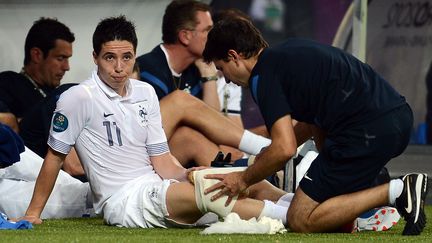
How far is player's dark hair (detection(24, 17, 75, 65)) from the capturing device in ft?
31.5

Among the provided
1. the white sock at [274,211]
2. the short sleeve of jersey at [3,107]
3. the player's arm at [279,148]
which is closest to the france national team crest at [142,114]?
the white sock at [274,211]

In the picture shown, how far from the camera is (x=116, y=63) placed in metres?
7.14

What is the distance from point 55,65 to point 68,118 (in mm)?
2528

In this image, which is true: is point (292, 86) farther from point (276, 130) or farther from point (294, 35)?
point (294, 35)

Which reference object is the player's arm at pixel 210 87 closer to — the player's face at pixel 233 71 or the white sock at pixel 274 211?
the white sock at pixel 274 211

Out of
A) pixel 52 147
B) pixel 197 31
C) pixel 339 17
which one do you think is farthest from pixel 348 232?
pixel 339 17

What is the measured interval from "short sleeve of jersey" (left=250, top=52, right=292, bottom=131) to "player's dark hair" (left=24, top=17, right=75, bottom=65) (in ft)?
11.3

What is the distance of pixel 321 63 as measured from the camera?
652 centimetres

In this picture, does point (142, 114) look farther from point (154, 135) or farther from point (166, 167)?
point (166, 167)

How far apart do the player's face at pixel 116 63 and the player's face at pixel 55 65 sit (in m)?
2.28

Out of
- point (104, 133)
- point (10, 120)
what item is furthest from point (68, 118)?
point (10, 120)

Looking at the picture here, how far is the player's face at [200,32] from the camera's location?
9734 mm

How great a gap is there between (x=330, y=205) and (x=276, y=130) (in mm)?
570

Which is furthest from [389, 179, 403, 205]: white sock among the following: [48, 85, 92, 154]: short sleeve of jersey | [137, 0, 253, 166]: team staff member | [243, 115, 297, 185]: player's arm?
[137, 0, 253, 166]: team staff member
